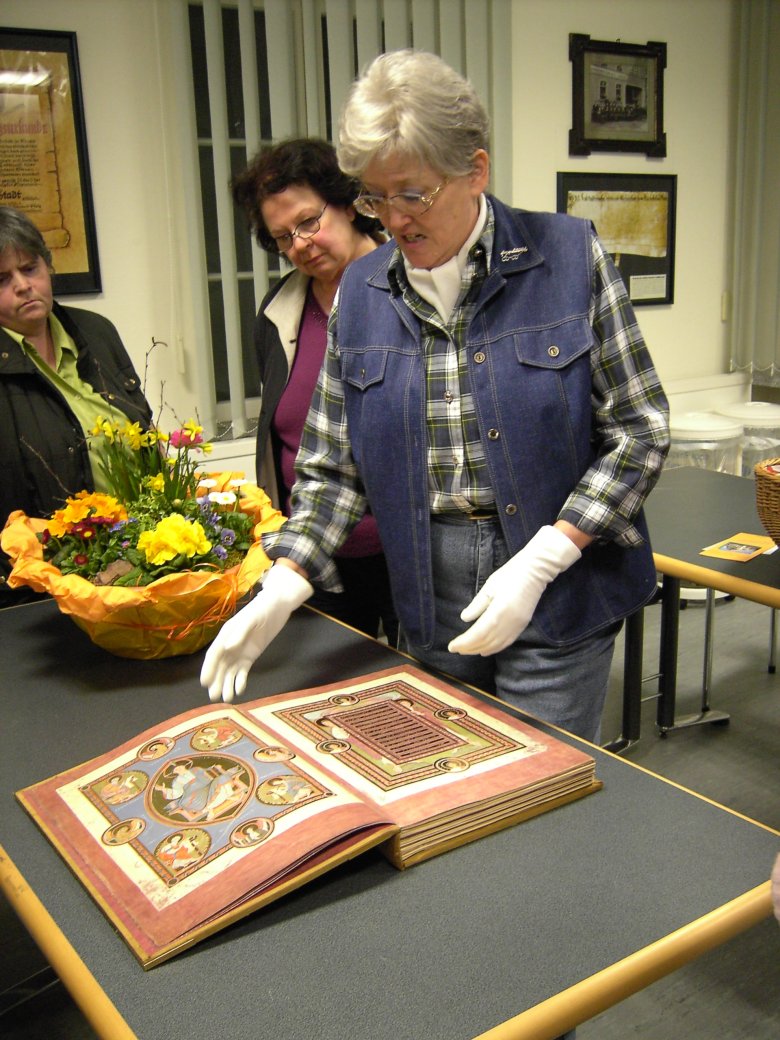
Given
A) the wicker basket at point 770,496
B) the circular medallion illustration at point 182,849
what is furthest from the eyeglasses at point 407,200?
the wicker basket at point 770,496

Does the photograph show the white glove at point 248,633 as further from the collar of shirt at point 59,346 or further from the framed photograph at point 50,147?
the framed photograph at point 50,147

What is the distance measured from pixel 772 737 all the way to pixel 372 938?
225cm

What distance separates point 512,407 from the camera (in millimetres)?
1190

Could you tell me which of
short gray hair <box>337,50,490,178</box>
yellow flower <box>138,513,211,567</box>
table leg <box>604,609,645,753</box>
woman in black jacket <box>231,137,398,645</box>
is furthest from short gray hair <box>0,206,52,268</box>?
table leg <box>604,609,645,753</box>

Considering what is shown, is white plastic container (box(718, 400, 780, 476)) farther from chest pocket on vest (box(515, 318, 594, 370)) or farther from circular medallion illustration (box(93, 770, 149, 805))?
circular medallion illustration (box(93, 770, 149, 805))

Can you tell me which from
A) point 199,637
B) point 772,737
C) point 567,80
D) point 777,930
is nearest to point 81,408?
point 199,637

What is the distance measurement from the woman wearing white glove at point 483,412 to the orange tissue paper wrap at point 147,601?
0.30 feet

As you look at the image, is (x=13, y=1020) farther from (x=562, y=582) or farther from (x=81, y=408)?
(x=562, y=582)

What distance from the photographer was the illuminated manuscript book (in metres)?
0.80

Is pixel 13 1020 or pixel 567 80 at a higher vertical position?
pixel 567 80

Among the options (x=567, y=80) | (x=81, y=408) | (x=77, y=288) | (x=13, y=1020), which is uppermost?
(x=567, y=80)

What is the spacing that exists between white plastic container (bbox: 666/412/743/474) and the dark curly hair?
2454 millimetres

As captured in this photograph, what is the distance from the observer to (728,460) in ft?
13.2

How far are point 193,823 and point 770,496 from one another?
1.32 meters
